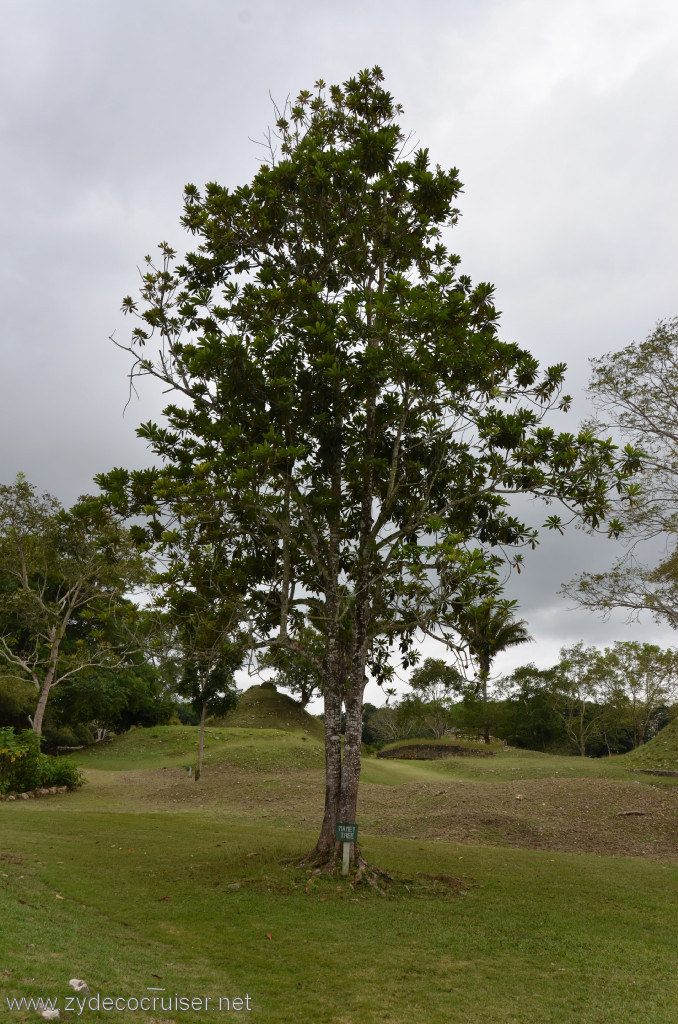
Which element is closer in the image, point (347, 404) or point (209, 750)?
point (347, 404)

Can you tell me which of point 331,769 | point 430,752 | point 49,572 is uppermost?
point 49,572

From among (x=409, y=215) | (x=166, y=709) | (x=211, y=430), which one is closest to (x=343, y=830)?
(x=211, y=430)

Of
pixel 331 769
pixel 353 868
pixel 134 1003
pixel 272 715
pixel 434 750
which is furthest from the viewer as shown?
pixel 434 750

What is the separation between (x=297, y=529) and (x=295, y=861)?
5.66m

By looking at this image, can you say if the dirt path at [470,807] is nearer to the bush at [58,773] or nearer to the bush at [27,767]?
the bush at [58,773]

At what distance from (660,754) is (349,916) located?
2163cm

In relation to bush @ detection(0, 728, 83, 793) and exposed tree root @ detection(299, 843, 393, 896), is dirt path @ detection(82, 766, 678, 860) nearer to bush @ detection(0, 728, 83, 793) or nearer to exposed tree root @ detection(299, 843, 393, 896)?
bush @ detection(0, 728, 83, 793)

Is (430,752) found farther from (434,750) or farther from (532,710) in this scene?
(532,710)

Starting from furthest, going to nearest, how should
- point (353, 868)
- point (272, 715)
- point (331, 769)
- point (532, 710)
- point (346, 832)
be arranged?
point (532, 710)
point (272, 715)
point (331, 769)
point (353, 868)
point (346, 832)

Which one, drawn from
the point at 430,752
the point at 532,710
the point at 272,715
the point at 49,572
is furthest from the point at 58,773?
the point at 532,710

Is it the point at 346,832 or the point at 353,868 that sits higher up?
the point at 346,832

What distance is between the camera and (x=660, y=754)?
85.6 ft

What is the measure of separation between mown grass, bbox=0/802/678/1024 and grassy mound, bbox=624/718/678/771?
1329 cm

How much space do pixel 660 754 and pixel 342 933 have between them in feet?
73.3
